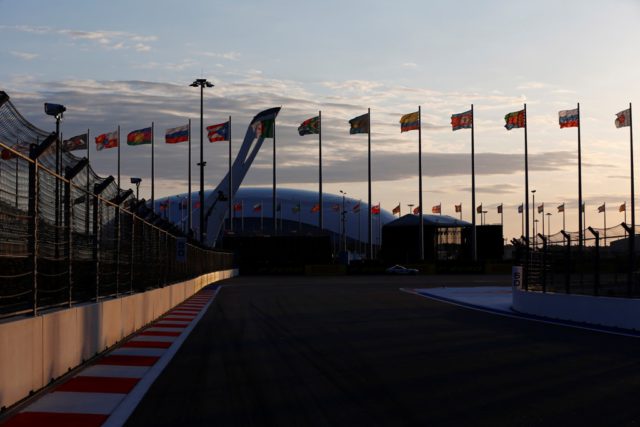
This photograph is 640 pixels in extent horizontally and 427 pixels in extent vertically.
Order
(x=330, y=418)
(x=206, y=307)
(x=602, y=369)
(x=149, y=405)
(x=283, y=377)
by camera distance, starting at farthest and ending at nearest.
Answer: (x=206, y=307) < (x=602, y=369) < (x=283, y=377) < (x=149, y=405) < (x=330, y=418)

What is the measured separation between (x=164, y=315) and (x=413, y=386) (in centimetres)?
1332

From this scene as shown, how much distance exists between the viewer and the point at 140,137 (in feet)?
239

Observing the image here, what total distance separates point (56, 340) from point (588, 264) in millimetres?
13139

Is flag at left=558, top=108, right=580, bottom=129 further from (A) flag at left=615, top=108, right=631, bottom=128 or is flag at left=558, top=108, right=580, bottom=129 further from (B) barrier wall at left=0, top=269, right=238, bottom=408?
(B) barrier wall at left=0, top=269, right=238, bottom=408

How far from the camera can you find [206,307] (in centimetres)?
2612

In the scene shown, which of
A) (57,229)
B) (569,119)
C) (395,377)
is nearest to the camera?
(395,377)

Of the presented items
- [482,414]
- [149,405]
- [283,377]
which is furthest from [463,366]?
[149,405]

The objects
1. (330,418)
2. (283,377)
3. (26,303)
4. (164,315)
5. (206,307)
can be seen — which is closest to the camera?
(330,418)

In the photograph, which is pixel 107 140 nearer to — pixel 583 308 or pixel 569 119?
pixel 569 119

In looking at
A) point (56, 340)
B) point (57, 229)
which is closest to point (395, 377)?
point (56, 340)

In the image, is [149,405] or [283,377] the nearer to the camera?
[149,405]

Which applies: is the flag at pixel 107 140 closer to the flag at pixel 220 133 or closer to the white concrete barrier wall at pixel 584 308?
the flag at pixel 220 133

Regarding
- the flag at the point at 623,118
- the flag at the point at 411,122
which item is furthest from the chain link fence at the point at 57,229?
the flag at the point at 411,122

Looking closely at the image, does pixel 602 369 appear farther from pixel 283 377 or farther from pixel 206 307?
pixel 206 307
